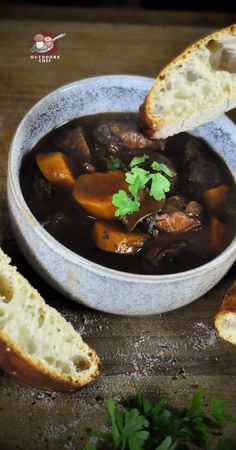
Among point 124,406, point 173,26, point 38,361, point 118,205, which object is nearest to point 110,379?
point 124,406

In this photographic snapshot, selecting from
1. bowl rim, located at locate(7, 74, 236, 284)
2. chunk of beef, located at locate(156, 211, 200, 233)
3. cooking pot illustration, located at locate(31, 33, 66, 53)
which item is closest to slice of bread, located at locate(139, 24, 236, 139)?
chunk of beef, located at locate(156, 211, 200, 233)

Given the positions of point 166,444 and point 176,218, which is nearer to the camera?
point 166,444

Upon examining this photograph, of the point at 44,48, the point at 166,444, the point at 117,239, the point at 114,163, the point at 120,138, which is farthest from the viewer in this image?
the point at 44,48

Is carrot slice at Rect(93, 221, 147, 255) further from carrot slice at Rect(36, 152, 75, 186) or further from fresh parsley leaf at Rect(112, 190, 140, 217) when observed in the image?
carrot slice at Rect(36, 152, 75, 186)

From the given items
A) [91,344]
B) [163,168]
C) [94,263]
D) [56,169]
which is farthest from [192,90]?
[91,344]

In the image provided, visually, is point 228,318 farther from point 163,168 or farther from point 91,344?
point 163,168

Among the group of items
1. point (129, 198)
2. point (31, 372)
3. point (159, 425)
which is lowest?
point (159, 425)
